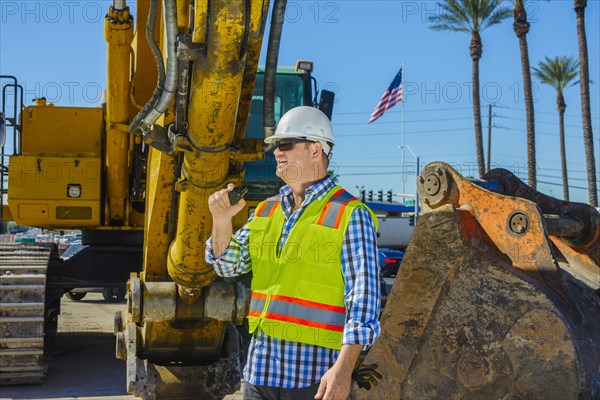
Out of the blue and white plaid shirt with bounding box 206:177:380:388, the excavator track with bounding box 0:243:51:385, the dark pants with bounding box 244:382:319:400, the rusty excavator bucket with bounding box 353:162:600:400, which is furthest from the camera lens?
the excavator track with bounding box 0:243:51:385

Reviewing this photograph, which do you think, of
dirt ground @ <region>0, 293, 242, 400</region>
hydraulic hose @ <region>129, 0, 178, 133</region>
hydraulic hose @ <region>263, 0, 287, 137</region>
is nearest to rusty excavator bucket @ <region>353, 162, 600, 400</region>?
hydraulic hose @ <region>263, 0, 287, 137</region>

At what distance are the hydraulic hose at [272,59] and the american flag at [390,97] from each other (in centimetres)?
2239

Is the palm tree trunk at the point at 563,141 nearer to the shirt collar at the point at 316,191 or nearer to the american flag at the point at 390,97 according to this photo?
the american flag at the point at 390,97

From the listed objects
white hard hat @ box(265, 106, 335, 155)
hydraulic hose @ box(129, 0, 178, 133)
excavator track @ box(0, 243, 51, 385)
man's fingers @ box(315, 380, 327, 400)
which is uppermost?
hydraulic hose @ box(129, 0, 178, 133)

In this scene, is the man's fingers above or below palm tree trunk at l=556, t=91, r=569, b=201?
below

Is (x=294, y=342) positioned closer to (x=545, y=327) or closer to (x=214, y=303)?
(x=545, y=327)

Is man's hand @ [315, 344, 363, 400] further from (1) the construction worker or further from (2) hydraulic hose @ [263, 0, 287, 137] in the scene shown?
(2) hydraulic hose @ [263, 0, 287, 137]

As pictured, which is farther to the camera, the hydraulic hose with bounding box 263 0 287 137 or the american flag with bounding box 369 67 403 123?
the american flag with bounding box 369 67 403 123

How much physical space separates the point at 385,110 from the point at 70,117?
64.9 ft

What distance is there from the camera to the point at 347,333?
118 inches

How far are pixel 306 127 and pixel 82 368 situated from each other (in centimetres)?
651

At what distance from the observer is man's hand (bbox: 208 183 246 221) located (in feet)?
11.3

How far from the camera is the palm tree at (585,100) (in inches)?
968

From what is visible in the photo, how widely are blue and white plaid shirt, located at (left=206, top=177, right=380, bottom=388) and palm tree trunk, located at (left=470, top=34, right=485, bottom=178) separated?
25356 millimetres
